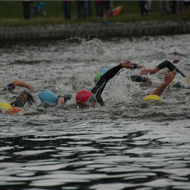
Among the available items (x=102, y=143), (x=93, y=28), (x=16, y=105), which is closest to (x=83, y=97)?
(x=16, y=105)

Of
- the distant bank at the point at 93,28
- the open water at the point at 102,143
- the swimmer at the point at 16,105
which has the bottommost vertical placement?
the open water at the point at 102,143

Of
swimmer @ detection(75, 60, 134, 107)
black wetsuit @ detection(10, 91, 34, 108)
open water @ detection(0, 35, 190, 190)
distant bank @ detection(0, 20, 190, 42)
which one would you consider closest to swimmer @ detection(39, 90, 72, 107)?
open water @ detection(0, 35, 190, 190)

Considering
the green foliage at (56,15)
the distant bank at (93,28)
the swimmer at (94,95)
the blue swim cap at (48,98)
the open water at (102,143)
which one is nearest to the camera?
the open water at (102,143)

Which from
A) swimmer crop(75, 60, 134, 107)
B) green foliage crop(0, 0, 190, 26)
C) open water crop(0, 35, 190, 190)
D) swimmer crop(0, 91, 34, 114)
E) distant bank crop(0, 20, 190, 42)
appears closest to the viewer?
open water crop(0, 35, 190, 190)

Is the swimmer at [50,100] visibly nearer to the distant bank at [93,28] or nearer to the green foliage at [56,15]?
the distant bank at [93,28]

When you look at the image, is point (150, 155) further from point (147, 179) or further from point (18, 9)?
point (18, 9)

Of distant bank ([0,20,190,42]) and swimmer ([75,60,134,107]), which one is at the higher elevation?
distant bank ([0,20,190,42])

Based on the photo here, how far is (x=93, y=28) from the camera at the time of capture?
22.6 m

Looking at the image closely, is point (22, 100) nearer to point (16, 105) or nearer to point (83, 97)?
point (16, 105)

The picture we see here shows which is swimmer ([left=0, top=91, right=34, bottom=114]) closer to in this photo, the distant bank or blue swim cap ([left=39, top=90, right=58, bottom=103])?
blue swim cap ([left=39, top=90, right=58, bottom=103])

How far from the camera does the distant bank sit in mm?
22734

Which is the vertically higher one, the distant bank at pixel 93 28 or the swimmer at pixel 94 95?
the distant bank at pixel 93 28

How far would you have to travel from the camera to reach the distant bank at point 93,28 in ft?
74.6

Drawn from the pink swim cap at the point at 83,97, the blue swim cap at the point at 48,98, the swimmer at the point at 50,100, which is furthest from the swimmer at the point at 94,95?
the blue swim cap at the point at 48,98
